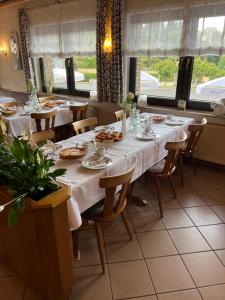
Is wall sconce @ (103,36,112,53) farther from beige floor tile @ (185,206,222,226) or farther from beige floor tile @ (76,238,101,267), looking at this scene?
beige floor tile @ (76,238,101,267)

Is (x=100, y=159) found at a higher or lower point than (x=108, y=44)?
lower

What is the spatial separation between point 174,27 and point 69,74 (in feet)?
7.84

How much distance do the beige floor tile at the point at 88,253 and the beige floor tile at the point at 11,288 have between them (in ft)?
1.37

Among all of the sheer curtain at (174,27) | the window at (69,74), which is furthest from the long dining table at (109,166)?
the window at (69,74)

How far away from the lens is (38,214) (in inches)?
47.3

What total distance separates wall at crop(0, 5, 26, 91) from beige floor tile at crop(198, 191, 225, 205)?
4840 millimetres

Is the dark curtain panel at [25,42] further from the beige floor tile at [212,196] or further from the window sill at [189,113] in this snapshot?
the beige floor tile at [212,196]

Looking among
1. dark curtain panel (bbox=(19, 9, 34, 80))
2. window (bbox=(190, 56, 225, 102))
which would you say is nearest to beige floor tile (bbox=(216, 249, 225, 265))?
window (bbox=(190, 56, 225, 102))

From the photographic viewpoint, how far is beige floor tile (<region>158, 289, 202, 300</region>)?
60.5 inches

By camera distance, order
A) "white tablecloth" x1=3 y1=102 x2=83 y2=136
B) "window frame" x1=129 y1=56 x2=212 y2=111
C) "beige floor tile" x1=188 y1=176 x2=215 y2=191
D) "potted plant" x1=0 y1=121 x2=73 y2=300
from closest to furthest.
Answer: "potted plant" x1=0 y1=121 x2=73 y2=300 → "beige floor tile" x1=188 y1=176 x2=215 y2=191 → "white tablecloth" x1=3 y1=102 x2=83 y2=136 → "window frame" x1=129 y1=56 x2=212 y2=111

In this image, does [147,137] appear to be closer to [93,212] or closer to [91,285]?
[93,212]

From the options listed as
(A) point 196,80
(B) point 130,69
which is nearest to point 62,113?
(B) point 130,69

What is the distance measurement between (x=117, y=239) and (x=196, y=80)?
2.53m

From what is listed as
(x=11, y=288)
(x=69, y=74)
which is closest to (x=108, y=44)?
(x=69, y=74)
